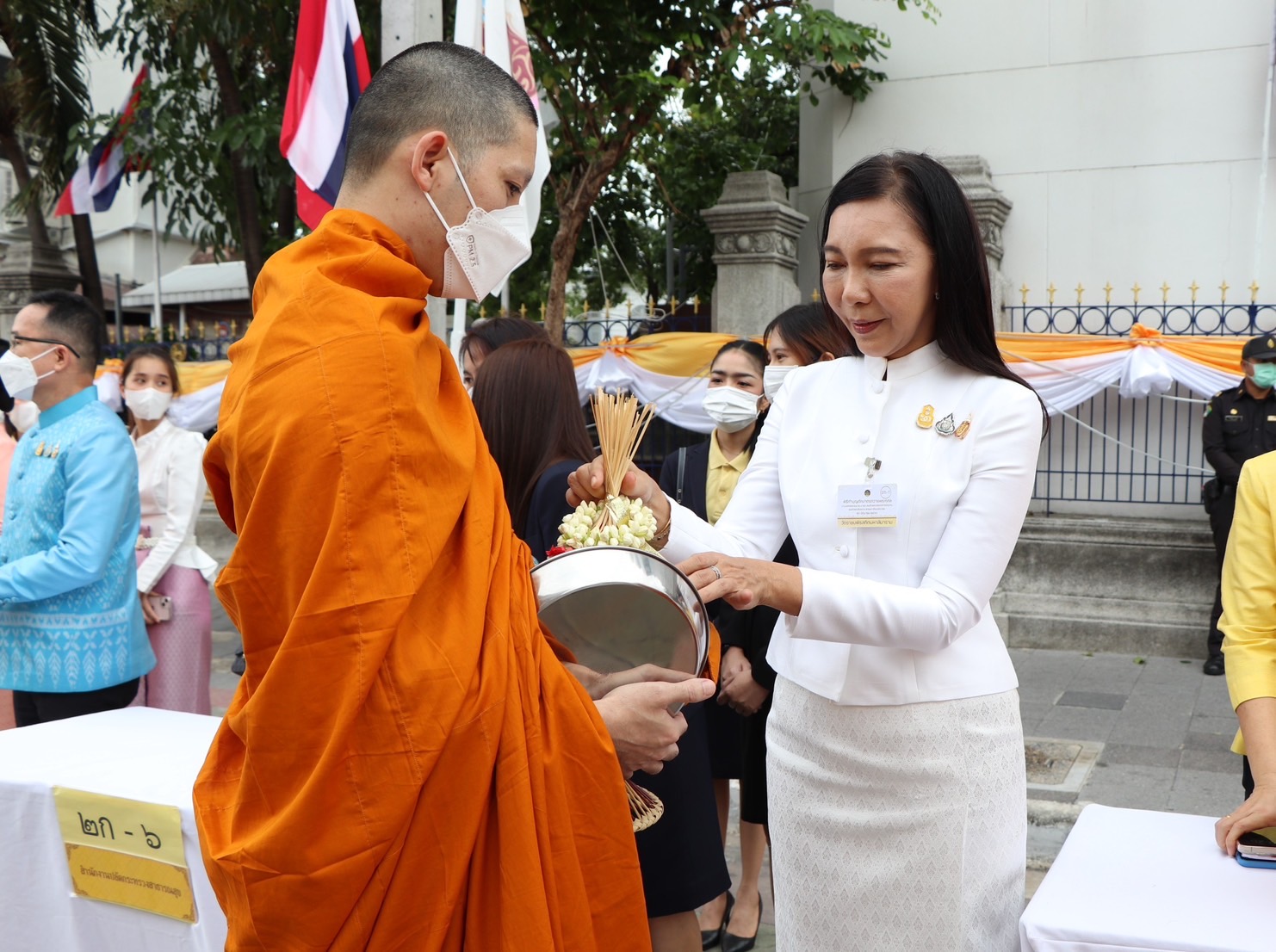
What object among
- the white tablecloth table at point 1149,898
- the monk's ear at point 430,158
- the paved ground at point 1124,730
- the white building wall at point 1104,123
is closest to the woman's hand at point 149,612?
the paved ground at point 1124,730

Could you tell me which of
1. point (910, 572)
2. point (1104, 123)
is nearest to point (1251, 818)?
point (910, 572)

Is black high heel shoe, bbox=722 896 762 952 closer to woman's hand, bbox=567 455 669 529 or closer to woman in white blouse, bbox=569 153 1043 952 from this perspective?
woman in white blouse, bbox=569 153 1043 952

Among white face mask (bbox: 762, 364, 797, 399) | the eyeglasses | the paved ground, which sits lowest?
the paved ground

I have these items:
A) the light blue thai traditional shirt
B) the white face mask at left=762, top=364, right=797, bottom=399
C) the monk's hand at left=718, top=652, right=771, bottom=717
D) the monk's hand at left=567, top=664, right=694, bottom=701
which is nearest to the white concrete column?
the white face mask at left=762, top=364, right=797, bottom=399

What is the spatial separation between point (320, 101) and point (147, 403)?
5.68ft

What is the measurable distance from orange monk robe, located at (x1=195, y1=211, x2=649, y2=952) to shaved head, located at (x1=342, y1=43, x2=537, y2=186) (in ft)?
0.75

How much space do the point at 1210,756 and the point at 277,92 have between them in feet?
28.4

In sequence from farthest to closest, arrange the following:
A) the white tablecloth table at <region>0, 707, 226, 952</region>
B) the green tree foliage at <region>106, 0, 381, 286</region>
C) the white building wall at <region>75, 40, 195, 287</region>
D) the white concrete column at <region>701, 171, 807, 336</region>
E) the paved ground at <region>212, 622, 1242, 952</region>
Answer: the white building wall at <region>75, 40, 195, 287</region> < the white concrete column at <region>701, 171, 807, 336</region> < the green tree foliage at <region>106, 0, 381, 286</region> < the paved ground at <region>212, 622, 1242, 952</region> < the white tablecloth table at <region>0, 707, 226, 952</region>

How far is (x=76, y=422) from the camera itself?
3.52 meters

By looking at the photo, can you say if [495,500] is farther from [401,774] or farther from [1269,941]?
[1269,941]

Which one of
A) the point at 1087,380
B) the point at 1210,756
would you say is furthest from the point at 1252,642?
the point at 1087,380

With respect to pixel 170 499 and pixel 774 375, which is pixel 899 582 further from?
pixel 170 499

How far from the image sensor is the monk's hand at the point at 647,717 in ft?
5.66

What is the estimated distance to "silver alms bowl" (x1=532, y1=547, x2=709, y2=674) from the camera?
1698 millimetres
